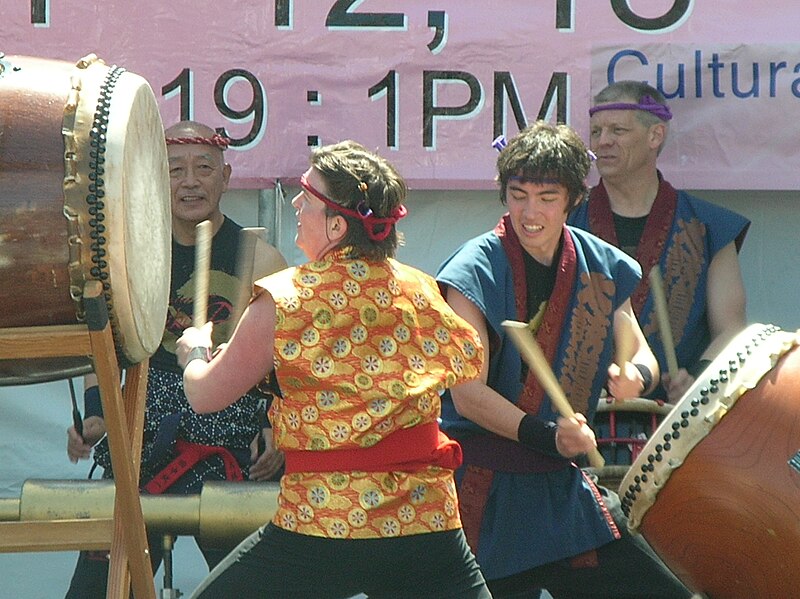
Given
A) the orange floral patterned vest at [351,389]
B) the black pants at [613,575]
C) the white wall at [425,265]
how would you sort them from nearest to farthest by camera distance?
the orange floral patterned vest at [351,389], the black pants at [613,575], the white wall at [425,265]

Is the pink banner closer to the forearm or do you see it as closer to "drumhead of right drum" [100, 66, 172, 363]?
"drumhead of right drum" [100, 66, 172, 363]

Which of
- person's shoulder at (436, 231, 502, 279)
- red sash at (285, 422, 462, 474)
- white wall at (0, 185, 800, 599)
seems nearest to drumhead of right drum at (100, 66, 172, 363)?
red sash at (285, 422, 462, 474)

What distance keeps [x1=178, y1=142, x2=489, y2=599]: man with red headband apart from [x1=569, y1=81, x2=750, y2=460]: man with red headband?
1234 mm

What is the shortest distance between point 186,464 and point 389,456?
1.30 meters

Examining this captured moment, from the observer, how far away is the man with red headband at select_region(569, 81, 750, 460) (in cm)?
397

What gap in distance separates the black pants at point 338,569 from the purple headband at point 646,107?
5.72 ft

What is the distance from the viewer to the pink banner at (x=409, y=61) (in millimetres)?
4223

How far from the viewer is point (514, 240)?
3.34m

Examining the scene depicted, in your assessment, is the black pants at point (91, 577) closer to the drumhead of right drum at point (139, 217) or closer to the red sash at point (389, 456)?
the drumhead of right drum at point (139, 217)

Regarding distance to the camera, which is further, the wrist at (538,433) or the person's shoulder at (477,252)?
the person's shoulder at (477,252)

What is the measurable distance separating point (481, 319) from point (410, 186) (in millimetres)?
1151

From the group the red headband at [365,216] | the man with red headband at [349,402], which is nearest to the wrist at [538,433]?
the man with red headband at [349,402]

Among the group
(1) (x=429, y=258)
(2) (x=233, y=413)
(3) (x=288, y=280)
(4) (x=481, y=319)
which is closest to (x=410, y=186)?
(1) (x=429, y=258)

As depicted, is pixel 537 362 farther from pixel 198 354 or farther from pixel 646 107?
pixel 646 107
